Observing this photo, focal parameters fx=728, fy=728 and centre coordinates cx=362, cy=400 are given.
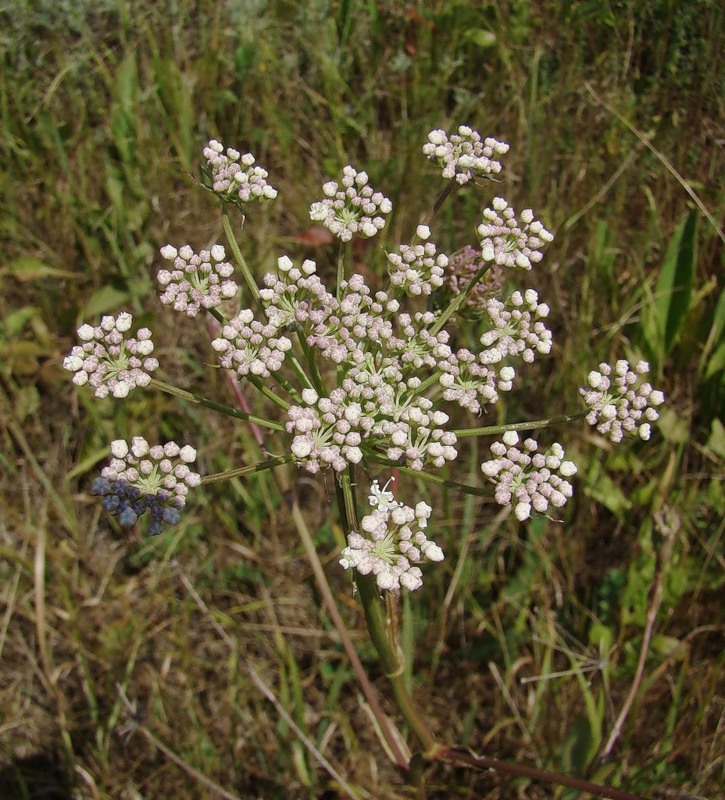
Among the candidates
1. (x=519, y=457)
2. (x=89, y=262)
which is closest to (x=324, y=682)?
(x=519, y=457)

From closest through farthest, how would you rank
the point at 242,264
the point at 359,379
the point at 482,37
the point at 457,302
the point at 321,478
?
the point at 359,379 < the point at 242,264 < the point at 457,302 < the point at 321,478 < the point at 482,37

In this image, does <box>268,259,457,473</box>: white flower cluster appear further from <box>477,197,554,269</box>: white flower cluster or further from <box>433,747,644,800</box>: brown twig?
<box>433,747,644,800</box>: brown twig

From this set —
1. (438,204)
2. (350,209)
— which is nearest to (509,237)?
(438,204)

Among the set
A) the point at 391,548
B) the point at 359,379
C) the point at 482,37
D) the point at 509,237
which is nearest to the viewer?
the point at 391,548

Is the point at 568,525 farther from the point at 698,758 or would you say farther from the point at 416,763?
the point at 416,763

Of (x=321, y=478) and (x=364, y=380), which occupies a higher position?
(x=364, y=380)

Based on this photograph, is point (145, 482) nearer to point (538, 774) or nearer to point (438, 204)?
point (438, 204)
